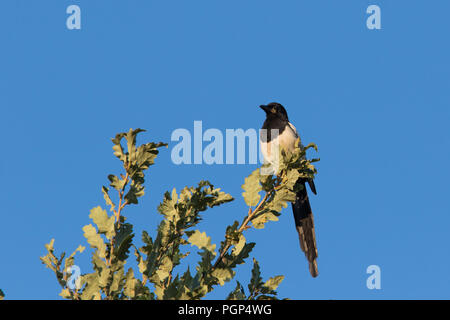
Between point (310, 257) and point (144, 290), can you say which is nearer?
point (144, 290)

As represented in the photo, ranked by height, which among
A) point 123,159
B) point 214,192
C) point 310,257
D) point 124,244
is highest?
point 123,159

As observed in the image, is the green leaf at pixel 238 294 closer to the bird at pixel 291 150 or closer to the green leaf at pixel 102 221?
the green leaf at pixel 102 221

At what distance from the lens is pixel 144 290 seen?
3.39m

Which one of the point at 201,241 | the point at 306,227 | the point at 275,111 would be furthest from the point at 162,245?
the point at 275,111

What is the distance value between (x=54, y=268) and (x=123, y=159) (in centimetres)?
90

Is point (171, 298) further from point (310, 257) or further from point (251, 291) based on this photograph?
point (310, 257)

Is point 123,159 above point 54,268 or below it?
above

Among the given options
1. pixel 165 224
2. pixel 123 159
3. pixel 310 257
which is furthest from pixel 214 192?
pixel 310 257

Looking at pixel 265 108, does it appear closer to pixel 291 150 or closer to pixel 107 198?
pixel 291 150

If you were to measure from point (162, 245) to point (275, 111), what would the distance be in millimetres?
6590

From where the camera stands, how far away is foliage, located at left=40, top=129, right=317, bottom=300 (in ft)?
11.1

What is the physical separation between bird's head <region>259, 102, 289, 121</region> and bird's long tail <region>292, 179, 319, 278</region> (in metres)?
1.57
